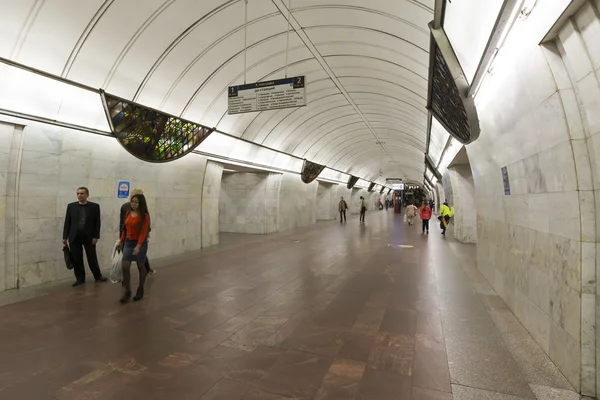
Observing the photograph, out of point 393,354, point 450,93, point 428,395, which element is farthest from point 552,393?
point 450,93

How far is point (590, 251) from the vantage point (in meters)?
2.49

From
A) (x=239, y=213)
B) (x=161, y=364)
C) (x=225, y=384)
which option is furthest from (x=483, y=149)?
(x=239, y=213)

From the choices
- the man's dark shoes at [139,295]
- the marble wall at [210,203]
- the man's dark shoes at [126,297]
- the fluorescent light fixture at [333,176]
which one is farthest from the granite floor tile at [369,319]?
the fluorescent light fixture at [333,176]

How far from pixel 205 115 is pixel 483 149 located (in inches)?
294

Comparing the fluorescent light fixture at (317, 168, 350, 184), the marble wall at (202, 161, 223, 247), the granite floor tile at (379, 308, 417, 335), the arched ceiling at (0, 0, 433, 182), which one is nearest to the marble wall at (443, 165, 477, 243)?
the arched ceiling at (0, 0, 433, 182)

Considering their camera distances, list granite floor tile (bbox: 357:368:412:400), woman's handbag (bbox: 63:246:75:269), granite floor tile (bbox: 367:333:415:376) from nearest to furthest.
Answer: granite floor tile (bbox: 357:368:412:400)
granite floor tile (bbox: 367:333:415:376)
woman's handbag (bbox: 63:246:75:269)

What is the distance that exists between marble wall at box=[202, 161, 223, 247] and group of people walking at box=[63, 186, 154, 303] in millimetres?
4318

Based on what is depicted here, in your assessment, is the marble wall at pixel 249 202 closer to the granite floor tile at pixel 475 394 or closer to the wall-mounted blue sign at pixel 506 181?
the wall-mounted blue sign at pixel 506 181

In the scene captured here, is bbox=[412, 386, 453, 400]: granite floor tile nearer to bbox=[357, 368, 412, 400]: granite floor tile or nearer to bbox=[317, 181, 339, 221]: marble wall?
bbox=[357, 368, 412, 400]: granite floor tile

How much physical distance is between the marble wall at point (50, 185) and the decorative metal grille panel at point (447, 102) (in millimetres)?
7128

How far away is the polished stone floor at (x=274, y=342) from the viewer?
269 cm

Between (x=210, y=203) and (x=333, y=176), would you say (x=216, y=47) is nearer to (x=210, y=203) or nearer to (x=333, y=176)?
(x=210, y=203)

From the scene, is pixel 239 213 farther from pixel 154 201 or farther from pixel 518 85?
pixel 518 85

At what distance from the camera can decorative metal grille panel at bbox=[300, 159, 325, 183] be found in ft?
59.9
